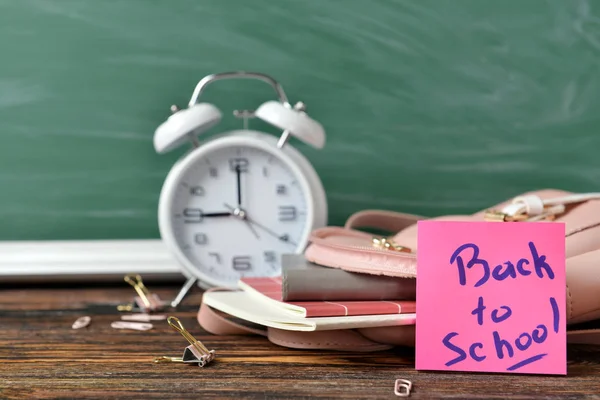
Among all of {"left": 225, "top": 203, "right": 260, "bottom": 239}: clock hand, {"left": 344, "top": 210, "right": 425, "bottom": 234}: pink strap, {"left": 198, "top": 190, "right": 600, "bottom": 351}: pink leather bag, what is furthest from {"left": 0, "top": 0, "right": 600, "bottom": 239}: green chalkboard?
{"left": 198, "top": 190, "right": 600, "bottom": 351}: pink leather bag

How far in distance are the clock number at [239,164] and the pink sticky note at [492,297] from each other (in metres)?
0.52

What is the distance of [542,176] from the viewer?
144 centimetres

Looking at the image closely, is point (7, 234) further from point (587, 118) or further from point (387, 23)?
point (587, 118)

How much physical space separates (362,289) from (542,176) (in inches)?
28.9

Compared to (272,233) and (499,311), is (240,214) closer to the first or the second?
(272,233)

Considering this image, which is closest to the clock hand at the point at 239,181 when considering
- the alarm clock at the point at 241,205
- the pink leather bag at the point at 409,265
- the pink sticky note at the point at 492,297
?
the alarm clock at the point at 241,205

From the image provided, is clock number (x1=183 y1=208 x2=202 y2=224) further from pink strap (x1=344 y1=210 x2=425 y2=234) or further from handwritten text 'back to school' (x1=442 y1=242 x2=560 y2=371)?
handwritten text 'back to school' (x1=442 y1=242 x2=560 y2=371)

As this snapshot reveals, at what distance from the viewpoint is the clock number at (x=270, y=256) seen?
1.24 meters

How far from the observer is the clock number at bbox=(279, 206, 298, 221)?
124cm

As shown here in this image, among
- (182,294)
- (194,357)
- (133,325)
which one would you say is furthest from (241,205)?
(194,357)

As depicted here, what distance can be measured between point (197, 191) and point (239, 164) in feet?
0.30

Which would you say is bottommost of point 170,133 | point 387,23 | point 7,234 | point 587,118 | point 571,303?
point 571,303

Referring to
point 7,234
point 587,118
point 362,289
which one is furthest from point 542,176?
point 7,234

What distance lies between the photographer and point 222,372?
79cm
